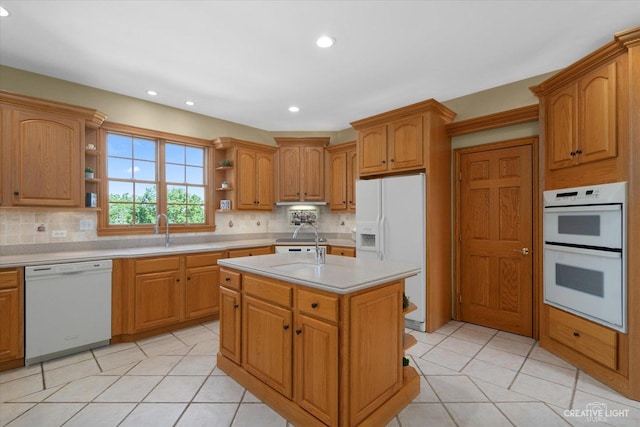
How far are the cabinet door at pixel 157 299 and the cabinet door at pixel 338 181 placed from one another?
256cm

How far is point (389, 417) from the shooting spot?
191 centimetres

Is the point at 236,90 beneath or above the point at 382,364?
above

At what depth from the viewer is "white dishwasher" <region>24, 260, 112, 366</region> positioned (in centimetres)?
262

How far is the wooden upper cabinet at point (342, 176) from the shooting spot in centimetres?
477

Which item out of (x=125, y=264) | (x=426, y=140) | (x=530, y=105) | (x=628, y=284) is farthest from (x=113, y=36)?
(x=628, y=284)

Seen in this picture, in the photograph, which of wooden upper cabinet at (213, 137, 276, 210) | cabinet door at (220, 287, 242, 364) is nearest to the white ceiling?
wooden upper cabinet at (213, 137, 276, 210)

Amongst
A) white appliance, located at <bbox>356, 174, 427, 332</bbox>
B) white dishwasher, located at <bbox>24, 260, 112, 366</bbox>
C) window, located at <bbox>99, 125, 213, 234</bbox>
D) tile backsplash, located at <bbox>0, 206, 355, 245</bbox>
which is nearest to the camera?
white dishwasher, located at <bbox>24, 260, 112, 366</bbox>

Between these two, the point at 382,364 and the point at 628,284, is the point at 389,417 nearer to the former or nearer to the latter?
the point at 382,364

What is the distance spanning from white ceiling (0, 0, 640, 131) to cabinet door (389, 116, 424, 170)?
0.43 meters

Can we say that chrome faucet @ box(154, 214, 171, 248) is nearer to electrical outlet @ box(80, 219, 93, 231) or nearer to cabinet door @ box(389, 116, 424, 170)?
electrical outlet @ box(80, 219, 93, 231)

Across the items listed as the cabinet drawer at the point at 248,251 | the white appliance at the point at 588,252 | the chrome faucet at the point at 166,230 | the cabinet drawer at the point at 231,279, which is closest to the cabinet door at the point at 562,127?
the white appliance at the point at 588,252

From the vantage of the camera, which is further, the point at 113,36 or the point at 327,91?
the point at 327,91

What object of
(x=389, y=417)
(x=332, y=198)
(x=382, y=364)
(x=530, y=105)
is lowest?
(x=389, y=417)

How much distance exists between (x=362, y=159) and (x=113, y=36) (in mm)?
2840
